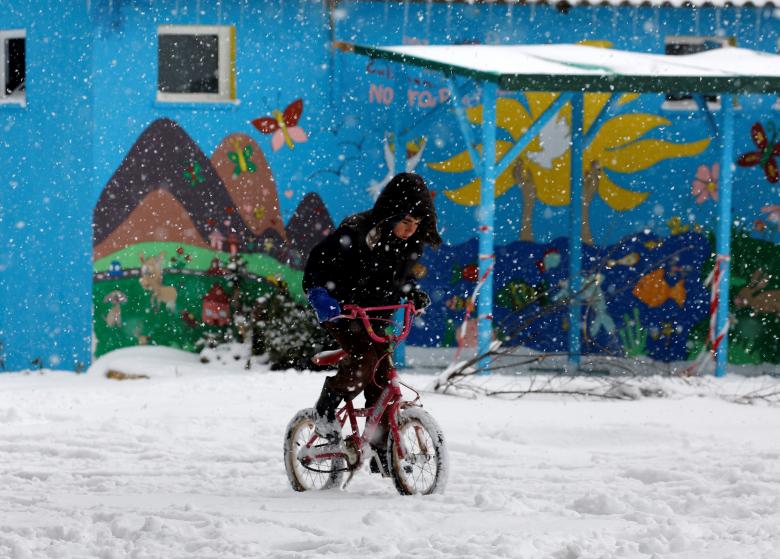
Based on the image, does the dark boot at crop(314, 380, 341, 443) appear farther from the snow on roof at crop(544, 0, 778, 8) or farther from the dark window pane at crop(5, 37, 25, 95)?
the dark window pane at crop(5, 37, 25, 95)

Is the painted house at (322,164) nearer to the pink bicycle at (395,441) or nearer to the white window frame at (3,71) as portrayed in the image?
the white window frame at (3,71)

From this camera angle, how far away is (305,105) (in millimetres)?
13812

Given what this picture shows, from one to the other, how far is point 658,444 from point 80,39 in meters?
8.21

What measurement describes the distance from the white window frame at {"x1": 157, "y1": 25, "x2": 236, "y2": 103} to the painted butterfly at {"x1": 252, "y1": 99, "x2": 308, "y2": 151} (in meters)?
0.43

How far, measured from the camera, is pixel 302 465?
657 cm

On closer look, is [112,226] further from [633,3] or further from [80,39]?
[633,3]

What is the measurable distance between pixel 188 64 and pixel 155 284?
243cm

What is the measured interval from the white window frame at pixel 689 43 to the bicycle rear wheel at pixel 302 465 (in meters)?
8.65

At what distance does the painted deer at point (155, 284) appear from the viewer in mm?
13672

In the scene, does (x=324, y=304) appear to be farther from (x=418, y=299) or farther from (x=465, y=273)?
(x=465, y=273)

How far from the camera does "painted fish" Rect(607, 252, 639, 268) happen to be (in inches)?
556

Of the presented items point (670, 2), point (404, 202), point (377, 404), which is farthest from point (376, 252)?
point (670, 2)

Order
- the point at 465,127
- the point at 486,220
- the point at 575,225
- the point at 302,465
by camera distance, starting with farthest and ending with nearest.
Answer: the point at 575,225, the point at 465,127, the point at 486,220, the point at 302,465

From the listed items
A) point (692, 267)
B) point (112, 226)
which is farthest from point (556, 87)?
point (112, 226)
